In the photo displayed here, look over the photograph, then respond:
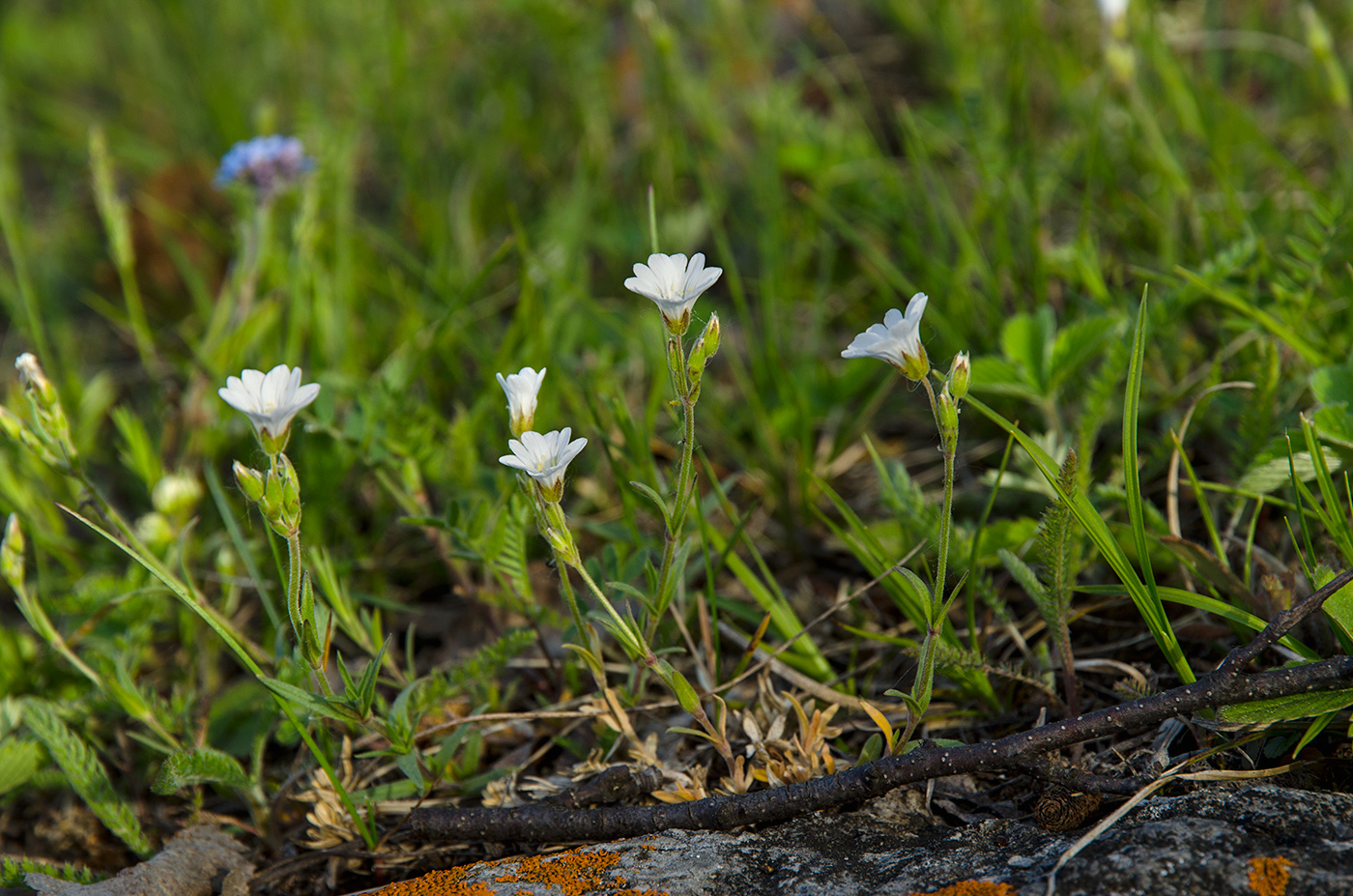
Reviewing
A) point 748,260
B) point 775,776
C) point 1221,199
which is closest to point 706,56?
point 748,260

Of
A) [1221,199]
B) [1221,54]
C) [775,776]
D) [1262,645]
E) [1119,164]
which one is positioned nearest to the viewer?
[1262,645]

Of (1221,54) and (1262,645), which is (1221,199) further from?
(1262,645)

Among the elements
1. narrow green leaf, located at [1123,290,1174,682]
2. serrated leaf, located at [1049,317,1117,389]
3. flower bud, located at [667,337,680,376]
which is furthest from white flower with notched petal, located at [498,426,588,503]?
serrated leaf, located at [1049,317,1117,389]

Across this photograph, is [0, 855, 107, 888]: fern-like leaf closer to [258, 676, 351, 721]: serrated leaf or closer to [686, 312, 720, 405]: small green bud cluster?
[258, 676, 351, 721]: serrated leaf

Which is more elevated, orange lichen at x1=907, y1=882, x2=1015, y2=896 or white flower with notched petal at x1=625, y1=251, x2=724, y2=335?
white flower with notched petal at x1=625, y1=251, x2=724, y2=335

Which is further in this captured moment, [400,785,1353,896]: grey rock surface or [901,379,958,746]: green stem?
[901,379,958,746]: green stem

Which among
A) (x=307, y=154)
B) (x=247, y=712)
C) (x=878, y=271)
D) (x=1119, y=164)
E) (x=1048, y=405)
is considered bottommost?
(x=247, y=712)

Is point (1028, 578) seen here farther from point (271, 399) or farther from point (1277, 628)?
point (271, 399)

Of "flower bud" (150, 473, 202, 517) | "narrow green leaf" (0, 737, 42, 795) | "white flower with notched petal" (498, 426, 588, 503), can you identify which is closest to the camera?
"white flower with notched petal" (498, 426, 588, 503)
